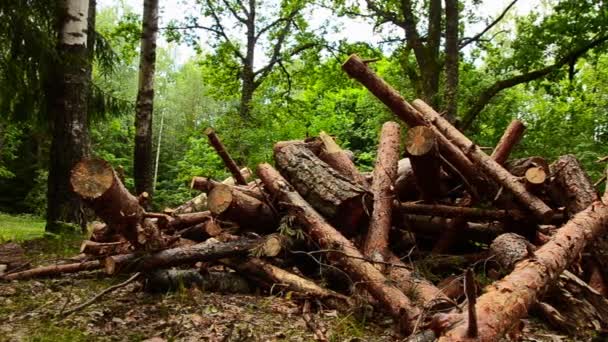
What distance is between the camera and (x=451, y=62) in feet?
39.1

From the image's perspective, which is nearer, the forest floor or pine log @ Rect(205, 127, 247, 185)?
the forest floor

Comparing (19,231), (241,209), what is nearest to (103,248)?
(241,209)

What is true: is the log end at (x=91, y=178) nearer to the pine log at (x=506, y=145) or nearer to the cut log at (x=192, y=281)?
the cut log at (x=192, y=281)

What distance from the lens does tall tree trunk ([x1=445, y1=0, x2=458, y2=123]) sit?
37.3 feet

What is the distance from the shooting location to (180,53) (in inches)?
3388

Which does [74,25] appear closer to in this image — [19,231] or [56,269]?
[56,269]

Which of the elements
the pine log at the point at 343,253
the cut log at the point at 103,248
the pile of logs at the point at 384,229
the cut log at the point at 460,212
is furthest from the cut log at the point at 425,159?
the cut log at the point at 103,248

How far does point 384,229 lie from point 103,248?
9.63 ft

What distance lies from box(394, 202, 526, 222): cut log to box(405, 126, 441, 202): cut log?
214mm

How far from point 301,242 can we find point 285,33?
18.3m

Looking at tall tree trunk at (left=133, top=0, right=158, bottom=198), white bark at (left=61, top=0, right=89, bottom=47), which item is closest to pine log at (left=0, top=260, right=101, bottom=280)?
white bark at (left=61, top=0, right=89, bottom=47)

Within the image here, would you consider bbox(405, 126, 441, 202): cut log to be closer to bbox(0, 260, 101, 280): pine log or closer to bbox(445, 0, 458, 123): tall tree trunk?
bbox(0, 260, 101, 280): pine log

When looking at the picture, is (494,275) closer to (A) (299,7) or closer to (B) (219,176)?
(B) (219,176)

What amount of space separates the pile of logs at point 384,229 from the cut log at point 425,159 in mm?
14
